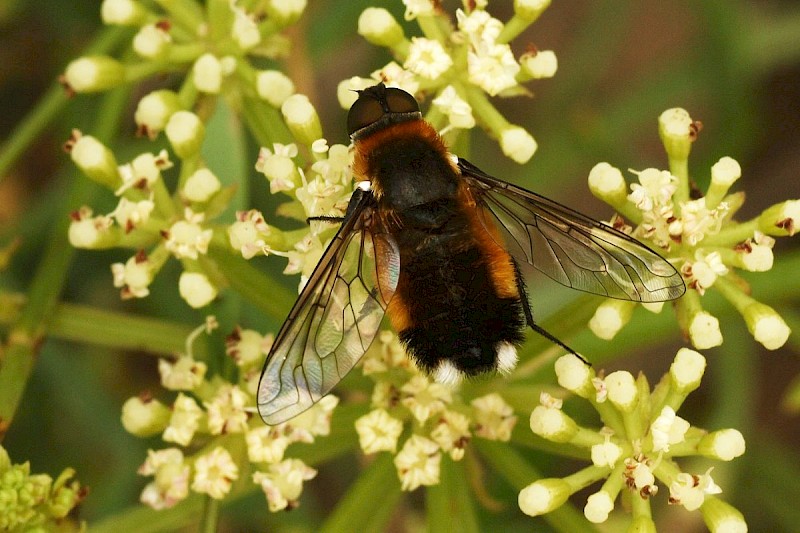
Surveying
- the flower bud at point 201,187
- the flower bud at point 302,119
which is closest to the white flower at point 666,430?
the flower bud at point 302,119

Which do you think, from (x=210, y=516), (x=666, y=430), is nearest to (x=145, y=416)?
(x=210, y=516)

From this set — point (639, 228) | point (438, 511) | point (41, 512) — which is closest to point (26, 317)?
point (41, 512)

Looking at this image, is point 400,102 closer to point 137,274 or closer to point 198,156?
point 198,156

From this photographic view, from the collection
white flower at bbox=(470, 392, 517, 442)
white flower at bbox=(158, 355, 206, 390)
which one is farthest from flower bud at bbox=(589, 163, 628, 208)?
white flower at bbox=(158, 355, 206, 390)

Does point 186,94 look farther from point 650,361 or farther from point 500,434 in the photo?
point 650,361

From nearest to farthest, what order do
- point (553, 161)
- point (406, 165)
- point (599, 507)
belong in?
point (599, 507) → point (406, 165) → point (553, 161)

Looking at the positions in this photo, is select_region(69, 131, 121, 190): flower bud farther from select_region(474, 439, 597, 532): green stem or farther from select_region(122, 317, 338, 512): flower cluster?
select_region(474, 439, 597, 532): green stem

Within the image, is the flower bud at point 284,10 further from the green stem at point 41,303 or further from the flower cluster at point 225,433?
the flower cluster at point 225,433
